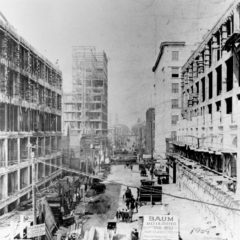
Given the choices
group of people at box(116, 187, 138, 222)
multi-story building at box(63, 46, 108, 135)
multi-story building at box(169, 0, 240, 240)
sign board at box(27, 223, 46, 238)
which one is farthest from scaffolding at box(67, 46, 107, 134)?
sign board at box(27, 223, 46, 238)

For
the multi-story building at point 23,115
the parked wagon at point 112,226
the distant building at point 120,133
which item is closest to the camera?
the parked wagon at point 112,226

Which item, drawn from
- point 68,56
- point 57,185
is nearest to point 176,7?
point 68,56

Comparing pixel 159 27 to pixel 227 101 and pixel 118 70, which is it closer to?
pixel 118 70

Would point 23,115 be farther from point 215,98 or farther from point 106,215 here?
point 215,98

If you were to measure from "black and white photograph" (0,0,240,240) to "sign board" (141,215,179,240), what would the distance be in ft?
0.09

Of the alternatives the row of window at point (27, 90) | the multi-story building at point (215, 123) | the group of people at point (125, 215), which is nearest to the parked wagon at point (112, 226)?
the group of people at point (125, 215)

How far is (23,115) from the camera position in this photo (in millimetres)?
13484

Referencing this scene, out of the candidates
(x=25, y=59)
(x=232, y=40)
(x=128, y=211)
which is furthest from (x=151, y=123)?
(x=232, y=40)

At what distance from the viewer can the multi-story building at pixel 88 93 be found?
9.76 metres

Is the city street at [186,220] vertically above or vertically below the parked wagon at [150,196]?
below

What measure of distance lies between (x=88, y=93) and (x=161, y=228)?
306 inches

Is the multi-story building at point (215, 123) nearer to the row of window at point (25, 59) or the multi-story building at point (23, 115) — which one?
the multi-story building at point (23, 115)

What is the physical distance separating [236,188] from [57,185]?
9356 mm

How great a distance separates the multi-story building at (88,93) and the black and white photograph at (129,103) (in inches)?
2.9
